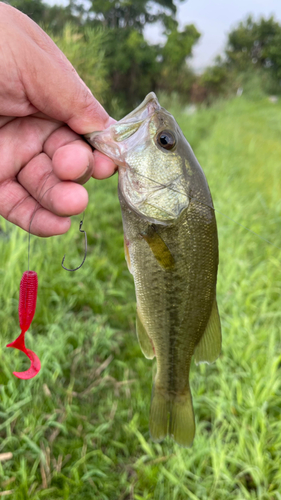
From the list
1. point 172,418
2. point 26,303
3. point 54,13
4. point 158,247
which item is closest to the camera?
point 26,303

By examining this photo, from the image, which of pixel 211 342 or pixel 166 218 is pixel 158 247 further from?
pixel 211 342

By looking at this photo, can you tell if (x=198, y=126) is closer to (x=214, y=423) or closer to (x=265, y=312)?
(x=265, y=312)

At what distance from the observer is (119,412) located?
211 cm

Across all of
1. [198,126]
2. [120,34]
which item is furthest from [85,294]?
[120,34]

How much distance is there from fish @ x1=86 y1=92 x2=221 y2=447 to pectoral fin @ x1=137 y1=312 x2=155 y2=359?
134 millimetres

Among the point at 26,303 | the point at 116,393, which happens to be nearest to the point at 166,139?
the point at 26,303

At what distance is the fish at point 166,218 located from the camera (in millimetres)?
1217

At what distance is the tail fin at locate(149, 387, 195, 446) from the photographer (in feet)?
4.78

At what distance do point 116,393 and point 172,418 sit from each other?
0.85 meters

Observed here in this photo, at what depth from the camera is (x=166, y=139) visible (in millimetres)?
1248

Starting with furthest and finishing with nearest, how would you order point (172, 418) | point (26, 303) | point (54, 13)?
1. point (54, 13)
2. point (172, 418)
3. point (26, 303)

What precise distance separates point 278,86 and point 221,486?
4351cm

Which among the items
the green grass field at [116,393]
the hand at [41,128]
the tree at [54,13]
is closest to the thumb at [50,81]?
the hand at [41,128]

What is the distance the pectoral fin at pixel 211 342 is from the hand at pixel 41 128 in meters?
0.72
